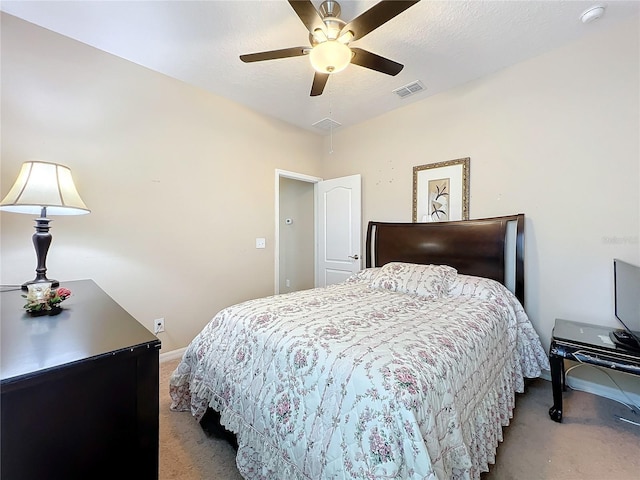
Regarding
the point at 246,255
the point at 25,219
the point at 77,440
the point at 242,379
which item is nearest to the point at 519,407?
the point at 242,379

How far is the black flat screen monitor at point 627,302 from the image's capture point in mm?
1645

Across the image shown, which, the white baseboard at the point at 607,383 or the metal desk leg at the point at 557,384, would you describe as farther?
the white baseboard at the point at 607,383

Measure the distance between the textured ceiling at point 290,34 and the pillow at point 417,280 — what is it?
73.0 inches

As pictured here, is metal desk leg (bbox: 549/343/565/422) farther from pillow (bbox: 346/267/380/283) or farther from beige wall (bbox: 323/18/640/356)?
pillow (bbox: 346/267/380/283)

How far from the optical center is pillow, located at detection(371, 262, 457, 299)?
228 cm

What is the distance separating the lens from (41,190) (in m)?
1.56

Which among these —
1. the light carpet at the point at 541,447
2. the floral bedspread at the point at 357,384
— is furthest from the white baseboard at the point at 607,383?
the floral bedspread at the point at 357,384

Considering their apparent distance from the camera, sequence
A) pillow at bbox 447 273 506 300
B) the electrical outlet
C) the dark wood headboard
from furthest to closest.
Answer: the electrical outlet < the dark wood headboard < pillow at bbox 447 273 506 300

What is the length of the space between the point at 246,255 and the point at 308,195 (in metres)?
1.68

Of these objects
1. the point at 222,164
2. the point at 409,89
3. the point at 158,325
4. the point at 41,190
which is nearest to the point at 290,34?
the point at 409,89

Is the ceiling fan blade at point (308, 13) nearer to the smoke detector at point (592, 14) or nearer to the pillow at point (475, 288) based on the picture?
the smoke detector at point (592, 14)

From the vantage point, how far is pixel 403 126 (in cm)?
325

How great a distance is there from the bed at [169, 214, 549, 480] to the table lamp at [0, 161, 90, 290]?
1.12m

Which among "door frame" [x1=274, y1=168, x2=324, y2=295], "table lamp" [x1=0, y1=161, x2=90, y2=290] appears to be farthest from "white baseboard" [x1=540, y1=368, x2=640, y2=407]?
"table lamp" [x1=0, y1=161, x2=90, y2=290]
